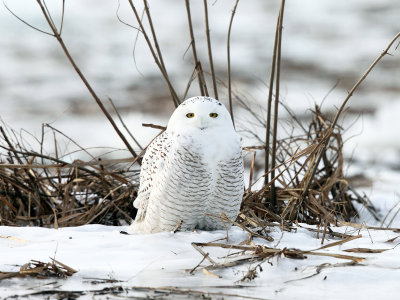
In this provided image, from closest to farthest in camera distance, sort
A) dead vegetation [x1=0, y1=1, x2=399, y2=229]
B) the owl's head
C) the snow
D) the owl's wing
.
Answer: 1. the snow
2. the owl's head
3. the owl's wing
4. dead vegetation [x1=0, y1=1, x2=399, y2=229]

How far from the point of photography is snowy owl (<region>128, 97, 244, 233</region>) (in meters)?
2.98

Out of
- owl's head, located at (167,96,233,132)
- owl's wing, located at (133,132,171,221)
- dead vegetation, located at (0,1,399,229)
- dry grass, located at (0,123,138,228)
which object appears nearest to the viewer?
owl's head, located at (167,96,233,132)

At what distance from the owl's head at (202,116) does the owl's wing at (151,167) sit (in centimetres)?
11

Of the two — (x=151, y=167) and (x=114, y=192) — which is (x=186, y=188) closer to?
(x=151, y=167)

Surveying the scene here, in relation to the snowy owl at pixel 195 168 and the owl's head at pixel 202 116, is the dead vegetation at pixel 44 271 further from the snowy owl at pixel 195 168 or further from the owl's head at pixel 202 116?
the owl's head at pixel 202 116

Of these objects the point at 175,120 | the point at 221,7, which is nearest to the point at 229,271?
the point at 175,120

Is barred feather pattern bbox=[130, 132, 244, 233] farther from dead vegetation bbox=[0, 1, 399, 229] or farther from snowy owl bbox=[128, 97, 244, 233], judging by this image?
dead vegetation bbox=[0, 1, 399, 229]

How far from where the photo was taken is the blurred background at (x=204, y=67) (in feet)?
27.0

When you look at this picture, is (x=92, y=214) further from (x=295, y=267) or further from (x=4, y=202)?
(x=295, y=267)

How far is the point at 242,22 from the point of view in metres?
13.9

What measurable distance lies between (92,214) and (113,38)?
9.19m

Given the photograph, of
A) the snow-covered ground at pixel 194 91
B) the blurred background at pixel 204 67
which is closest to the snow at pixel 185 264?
the snow-covered ground at pixel 194 91

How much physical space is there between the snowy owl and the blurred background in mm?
3481

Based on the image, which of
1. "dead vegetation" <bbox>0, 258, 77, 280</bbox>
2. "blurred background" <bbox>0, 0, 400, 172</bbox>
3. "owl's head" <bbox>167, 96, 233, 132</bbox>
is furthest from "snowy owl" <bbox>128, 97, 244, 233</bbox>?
"blurred background" <bbox>0, 0, 400, 172</bbox>
